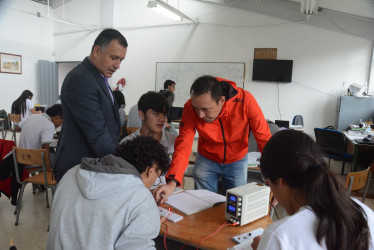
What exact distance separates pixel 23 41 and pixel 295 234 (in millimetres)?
9356

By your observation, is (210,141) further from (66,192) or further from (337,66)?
(337,66)

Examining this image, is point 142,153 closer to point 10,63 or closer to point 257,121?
point 257,121

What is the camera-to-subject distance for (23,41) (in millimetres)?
8133

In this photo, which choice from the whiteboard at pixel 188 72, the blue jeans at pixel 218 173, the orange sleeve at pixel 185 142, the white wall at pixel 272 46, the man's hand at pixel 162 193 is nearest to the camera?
the man's hand at pixel 162 193

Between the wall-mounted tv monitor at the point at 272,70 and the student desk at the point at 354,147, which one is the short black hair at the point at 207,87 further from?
the wall-mounted tv monitor at the point at 272,70

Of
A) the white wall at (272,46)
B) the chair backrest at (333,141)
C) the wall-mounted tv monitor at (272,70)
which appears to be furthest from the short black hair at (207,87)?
the white wall at (272,46)

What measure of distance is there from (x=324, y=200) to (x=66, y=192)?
0.83m

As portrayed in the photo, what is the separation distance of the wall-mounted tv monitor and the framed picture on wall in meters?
6.59

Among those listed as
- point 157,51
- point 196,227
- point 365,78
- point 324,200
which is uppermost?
point 157,51

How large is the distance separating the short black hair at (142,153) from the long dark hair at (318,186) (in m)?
0.46

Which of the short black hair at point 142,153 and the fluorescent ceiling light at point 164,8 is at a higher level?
the fluorescent ceiling light at point 164,8

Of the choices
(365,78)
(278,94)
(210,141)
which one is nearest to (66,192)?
(210,141)

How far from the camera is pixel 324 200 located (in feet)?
2.47

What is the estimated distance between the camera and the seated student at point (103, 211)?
3.07 ft
